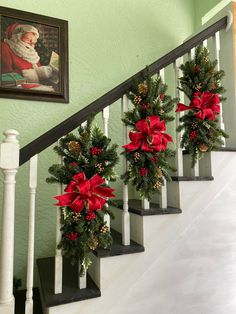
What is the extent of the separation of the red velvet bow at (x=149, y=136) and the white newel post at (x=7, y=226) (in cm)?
57

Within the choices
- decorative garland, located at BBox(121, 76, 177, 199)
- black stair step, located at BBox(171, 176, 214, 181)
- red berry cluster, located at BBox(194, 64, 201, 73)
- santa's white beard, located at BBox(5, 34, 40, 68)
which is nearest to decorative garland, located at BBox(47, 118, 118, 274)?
decorative garland, located at BBox(121, 76, 177, 199)

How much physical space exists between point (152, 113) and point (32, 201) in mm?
779

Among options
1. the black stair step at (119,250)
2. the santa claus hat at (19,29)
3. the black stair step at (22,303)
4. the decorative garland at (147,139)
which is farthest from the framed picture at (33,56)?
the black stair step at (22,303)

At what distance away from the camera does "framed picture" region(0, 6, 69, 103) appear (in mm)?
2025

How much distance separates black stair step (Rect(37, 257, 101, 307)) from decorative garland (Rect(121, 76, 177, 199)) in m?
0.57

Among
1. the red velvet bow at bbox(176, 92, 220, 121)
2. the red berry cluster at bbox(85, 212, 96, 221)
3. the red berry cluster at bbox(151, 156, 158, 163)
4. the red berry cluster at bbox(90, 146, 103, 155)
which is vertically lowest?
the red berry cluster at bbox(85, 212, 96, 221)

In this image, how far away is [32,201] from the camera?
117 centimetres

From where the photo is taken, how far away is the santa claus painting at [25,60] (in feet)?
6.65

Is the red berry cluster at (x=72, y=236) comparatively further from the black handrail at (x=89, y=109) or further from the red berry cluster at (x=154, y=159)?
the red berry cluster at (x=154, y=159)

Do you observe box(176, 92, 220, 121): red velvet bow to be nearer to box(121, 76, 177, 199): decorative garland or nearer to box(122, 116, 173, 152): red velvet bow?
box(121, 76, 177, 199): decorative garland

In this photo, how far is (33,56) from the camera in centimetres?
211

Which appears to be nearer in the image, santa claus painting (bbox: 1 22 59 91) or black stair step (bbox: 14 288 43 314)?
black stair step (bbox: 14 288 43 314)

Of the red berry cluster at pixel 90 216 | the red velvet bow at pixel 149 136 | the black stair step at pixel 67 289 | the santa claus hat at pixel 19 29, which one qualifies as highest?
the santa claus hat at pixel 19 29

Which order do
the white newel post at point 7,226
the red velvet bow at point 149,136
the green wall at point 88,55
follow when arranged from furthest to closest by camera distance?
1. the green wall at point 88,55
2. the red velvet bow at point 149,136
3. the white newel post at point 7,226
